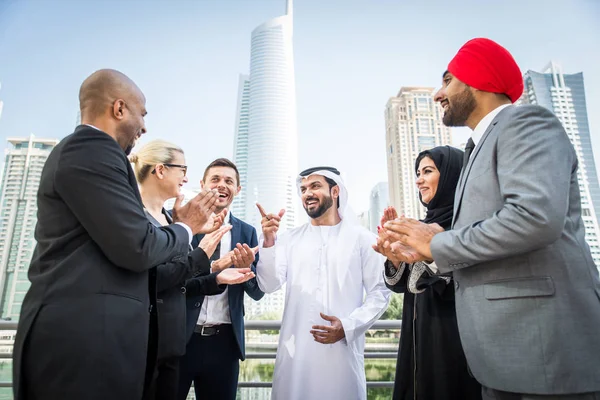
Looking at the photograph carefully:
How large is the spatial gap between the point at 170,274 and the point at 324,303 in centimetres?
116

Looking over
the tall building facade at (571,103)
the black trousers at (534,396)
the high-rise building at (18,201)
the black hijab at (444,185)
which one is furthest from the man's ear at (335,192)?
the tall building facade at (571,103)

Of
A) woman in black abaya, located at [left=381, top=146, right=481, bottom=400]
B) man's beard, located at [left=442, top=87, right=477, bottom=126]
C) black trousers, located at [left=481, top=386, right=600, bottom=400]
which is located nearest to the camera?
black trousers, located at [left=481, top=386, right=600, bottom=400]

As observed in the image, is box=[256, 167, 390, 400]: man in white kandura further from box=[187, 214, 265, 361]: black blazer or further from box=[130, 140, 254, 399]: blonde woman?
box=[130, 140, 254, 399]: blonde woman

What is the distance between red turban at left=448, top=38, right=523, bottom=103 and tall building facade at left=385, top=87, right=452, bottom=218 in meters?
41.8

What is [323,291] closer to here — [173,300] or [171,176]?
[173,300]

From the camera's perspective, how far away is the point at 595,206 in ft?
93.5

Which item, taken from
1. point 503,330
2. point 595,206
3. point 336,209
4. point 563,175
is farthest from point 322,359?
point 595,206

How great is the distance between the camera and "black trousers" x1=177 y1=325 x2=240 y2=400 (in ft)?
7.23

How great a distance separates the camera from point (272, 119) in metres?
68.8

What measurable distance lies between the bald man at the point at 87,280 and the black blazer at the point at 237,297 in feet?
3.07

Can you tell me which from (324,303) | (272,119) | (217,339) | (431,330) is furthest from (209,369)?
(272,119)

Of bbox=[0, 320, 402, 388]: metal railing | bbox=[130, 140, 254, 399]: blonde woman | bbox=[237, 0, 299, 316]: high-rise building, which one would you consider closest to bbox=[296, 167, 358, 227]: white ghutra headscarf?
bbox=[0, 320, 402, 388]: metal railing

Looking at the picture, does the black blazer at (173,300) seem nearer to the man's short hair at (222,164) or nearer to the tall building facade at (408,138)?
the man's short hair at (222,164)

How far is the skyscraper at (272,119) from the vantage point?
64938mm
